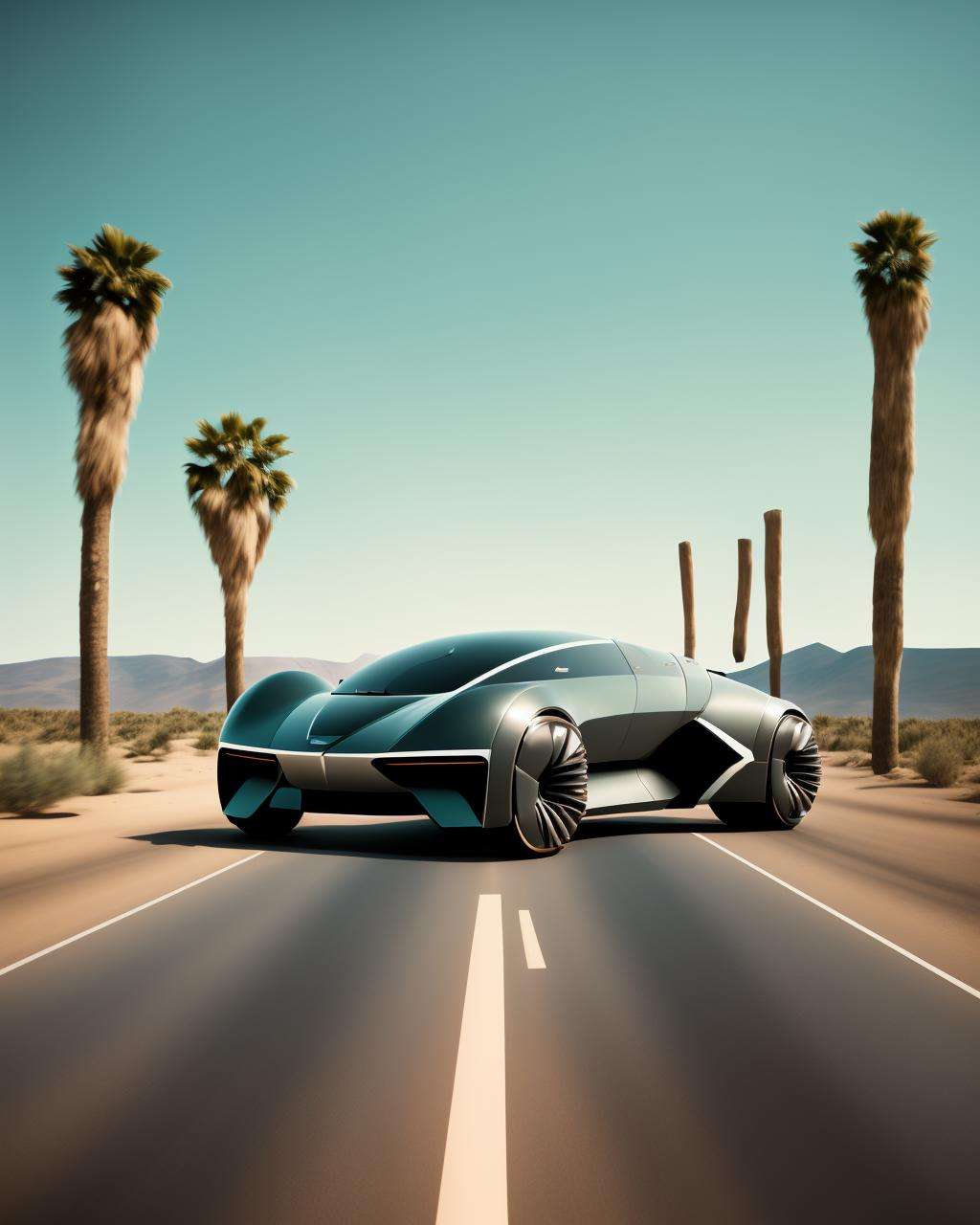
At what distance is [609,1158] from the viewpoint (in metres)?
3.05

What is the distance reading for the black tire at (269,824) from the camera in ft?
30.7

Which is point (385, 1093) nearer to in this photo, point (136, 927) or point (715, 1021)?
point (715, 1021)

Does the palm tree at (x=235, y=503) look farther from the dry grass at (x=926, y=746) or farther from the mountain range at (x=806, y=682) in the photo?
the mountain range at (x=806, y=682)

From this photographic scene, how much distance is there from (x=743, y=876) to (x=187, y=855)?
15.1ft

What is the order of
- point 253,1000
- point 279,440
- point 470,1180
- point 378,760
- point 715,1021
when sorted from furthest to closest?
point 279,440, point 378,760, point 253,1000, point 715,1021, point 470,1180

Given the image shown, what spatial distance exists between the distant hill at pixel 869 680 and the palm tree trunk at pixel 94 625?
371ft

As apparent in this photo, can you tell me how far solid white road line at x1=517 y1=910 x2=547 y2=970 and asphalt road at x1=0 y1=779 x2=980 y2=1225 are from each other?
3 cm

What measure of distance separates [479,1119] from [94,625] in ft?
64.9

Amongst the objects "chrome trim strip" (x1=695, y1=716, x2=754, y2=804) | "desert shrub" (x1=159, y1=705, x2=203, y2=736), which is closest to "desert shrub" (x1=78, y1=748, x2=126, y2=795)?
"chrome trim strip" (x1=695, y1=716, x2=754, y2=804)

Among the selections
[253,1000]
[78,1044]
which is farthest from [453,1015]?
[78,1044]

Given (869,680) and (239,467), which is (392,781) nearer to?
(239,467)

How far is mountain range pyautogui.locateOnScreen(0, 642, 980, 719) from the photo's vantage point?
142m

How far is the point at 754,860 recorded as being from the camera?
8.80m

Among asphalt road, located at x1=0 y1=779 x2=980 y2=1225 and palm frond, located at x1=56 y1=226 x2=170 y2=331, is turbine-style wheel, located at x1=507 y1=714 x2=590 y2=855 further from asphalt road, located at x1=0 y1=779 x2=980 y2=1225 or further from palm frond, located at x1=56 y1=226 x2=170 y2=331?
palm frond, located at x1=56 y1=226 x2=170 y2=331
